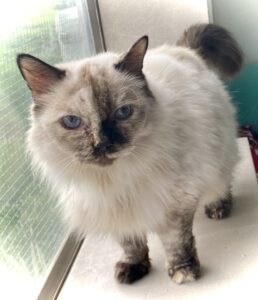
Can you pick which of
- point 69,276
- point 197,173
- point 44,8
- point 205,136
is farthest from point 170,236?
point 44,8

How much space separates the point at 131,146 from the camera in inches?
42.7

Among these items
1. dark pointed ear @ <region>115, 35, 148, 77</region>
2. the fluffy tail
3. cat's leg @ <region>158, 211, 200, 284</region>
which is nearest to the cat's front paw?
cat's leg @ <region>158, 211, 200, 284</region>

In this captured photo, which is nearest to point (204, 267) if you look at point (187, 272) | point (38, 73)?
point (187, 272)

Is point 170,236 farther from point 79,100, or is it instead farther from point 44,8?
point 44,8

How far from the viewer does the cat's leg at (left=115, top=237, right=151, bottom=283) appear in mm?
1362

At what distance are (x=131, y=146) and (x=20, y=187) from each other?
48 cm

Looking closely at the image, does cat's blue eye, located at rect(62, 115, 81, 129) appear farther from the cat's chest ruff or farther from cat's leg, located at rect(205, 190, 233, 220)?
cat's leg, located at rect(205, 190, 233, 220)

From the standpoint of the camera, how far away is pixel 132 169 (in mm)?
1173

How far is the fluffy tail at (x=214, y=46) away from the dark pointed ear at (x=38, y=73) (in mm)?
795

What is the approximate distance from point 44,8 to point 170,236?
1.03 metres

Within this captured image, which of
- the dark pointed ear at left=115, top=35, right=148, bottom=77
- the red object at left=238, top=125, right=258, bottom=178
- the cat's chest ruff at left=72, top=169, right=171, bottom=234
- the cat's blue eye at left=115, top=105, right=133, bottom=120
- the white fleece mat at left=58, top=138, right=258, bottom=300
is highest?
the dark pointed ear at left=115, top=35, right=148, bottom=77

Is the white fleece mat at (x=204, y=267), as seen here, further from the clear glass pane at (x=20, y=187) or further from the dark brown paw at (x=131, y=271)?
the clear glass pane at (x=20, y=187)

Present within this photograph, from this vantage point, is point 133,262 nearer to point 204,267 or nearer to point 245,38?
point 204,267

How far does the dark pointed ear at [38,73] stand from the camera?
1.06 meters
